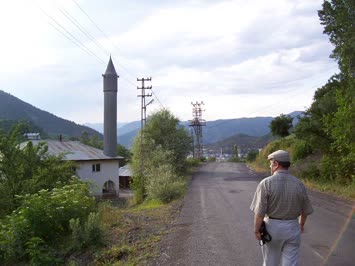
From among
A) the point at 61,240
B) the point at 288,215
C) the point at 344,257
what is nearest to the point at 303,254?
the point at 344,257

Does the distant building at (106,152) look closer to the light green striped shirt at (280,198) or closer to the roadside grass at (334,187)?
the roadside grass at (334,187)

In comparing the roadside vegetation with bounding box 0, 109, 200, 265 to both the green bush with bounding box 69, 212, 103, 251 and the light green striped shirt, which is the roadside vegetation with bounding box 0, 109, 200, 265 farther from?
the light green striped shirt

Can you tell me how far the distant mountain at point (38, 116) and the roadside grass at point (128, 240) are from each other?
162756 mm

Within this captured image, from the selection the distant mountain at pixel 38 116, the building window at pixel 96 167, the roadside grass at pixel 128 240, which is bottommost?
the roadside grass at pixel 128 240

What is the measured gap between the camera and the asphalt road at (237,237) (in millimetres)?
8203

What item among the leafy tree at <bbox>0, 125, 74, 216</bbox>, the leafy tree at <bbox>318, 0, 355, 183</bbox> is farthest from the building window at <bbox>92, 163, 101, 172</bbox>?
the leafy tree at <bbox>318, 0, 355, 183</bbox>

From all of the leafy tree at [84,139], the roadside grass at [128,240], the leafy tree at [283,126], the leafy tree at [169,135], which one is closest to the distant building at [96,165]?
the leafy tree at [169,135]

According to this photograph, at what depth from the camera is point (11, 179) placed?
19344mm

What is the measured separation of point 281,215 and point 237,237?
4.97 m

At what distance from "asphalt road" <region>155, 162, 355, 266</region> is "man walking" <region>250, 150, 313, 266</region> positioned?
7.95ft

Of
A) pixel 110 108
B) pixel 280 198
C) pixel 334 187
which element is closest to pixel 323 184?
pixel 334 187

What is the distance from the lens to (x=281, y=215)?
5465 millimetres

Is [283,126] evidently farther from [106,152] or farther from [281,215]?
[281,215]

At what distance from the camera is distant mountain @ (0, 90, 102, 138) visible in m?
177
